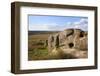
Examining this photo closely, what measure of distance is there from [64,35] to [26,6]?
0.37 metres

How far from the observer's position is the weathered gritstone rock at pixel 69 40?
5.88 ft

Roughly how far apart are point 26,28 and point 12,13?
0.14 m

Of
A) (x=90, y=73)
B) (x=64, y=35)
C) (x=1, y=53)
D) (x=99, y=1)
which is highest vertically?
(x=99, y=1)

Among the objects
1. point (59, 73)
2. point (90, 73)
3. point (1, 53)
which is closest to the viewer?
point (1, 53)

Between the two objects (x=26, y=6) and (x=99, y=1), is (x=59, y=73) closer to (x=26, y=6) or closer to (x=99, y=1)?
(x=26, y=6)

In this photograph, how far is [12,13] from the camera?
65.9 inches

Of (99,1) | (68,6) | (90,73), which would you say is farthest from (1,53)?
(99,1)

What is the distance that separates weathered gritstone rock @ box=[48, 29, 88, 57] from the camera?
5.88 ft

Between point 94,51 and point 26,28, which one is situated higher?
point 26,28

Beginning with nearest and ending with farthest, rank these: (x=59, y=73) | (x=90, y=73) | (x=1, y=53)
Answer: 1. (x=1, y=53)
2. (x=59, y=73)
3. (x=90, y=73)

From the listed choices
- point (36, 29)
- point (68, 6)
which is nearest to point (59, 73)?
point (36, 29)

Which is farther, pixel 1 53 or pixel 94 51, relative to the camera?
pixel 94 51

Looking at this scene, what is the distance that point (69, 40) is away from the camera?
1842mm

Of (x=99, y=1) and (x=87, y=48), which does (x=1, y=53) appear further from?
(x=99, y=1)
